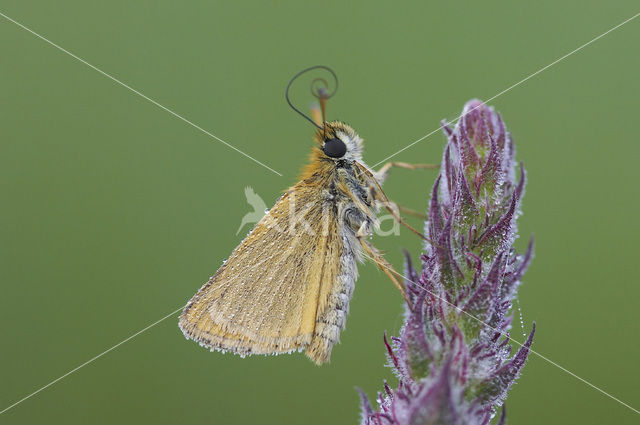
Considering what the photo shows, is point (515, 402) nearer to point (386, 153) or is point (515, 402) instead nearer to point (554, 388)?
point (554, 388)

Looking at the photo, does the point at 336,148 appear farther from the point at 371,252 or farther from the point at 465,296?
the point at 465,296

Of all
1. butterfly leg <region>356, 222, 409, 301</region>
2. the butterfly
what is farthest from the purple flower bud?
the butterfly

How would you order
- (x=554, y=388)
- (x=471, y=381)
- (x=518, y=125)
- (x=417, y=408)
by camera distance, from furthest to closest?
1. (x=518, y=125)
2. (x=554, y=388)
3. (x=471, y=381)
4. (x=417, y=408)

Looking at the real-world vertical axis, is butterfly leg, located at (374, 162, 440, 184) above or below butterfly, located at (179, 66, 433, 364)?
above

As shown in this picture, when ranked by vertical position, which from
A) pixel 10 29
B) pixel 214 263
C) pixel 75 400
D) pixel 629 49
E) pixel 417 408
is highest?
pixel 10 29

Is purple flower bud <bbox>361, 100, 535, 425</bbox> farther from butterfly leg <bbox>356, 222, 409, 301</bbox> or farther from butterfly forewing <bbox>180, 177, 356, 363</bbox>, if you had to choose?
butterfly forewing <bbox>180, 177, 356, 363</bbox>

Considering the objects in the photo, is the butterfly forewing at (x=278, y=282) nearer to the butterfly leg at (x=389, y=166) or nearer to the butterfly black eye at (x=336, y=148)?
the butterfly black eye at (x=336, y=148)

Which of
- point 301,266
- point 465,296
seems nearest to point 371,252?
point 301,266

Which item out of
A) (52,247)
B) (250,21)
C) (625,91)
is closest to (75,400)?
(52,247)
